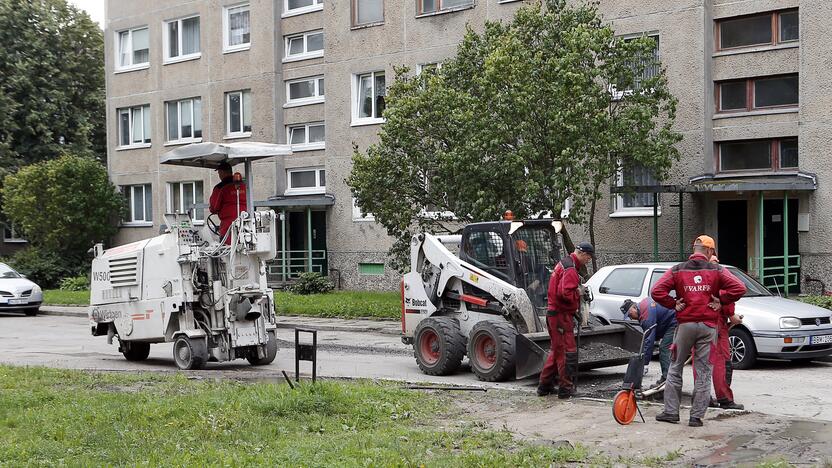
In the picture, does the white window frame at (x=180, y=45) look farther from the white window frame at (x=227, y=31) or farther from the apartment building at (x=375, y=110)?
the white window frame at (x=227, y=31)

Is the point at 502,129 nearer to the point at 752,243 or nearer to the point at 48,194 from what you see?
the point at 752,243

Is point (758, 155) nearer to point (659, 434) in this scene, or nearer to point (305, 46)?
point (305, 46)

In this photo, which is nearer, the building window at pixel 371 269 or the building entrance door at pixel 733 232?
the building entrance door at pixel 733 232

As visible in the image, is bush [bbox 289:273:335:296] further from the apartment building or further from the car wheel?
the car wheel

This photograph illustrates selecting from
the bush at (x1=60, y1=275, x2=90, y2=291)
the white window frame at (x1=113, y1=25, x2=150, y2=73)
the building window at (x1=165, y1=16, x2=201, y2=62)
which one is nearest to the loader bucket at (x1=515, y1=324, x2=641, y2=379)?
the bush at (x1=60, y1=275, x2=90, y2=291)

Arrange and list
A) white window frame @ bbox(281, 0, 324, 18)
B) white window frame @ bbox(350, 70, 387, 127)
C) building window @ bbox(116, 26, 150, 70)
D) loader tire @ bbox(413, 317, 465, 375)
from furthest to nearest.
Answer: building window @ bbox(116, 26, 150, 70), white window frame @ bbox(281, 0, 324, 18), white window frame @ bbox(350, 70, 387, 127), loader tire @ bbox(413, 317, 465, 375)

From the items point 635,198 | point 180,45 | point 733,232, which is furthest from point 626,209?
point 180,45

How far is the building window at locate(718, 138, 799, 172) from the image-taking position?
2455cm

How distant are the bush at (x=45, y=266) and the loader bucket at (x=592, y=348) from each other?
28.6 metres

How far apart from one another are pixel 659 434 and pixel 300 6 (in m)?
27.7

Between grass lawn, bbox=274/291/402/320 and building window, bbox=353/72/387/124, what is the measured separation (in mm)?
5716

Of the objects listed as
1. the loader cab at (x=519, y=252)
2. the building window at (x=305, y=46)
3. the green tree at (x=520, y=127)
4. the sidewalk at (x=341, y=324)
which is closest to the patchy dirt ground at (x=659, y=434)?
the loader cab at (x=519, y=252)

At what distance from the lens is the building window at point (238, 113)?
3588cm

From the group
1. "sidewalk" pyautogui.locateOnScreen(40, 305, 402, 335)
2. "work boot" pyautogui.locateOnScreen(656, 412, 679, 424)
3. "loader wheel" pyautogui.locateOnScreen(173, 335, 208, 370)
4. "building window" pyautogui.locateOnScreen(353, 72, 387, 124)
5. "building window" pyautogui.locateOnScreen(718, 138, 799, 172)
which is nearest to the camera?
"work boot" pyautogui.locateOnScreen(656, 412, 679, 424)
